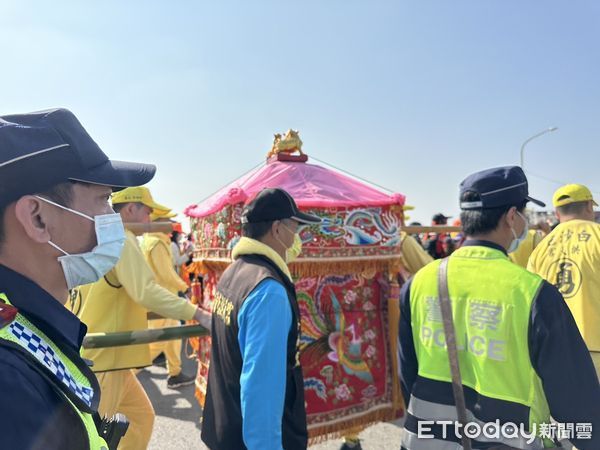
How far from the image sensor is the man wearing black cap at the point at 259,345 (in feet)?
5.43

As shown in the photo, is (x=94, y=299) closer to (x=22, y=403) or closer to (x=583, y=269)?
(x=22, y=403)

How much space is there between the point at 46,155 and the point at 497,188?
5.29 feet

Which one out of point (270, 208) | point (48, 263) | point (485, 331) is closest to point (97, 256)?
point (48, 263)

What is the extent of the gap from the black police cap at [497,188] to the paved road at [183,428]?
7.98ft

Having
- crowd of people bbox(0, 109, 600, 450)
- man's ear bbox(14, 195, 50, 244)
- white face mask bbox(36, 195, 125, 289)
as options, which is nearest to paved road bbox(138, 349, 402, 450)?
crowd of people bbox(0, 109, 600, 450)

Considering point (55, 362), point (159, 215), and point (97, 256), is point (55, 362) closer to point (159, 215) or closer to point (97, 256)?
point (97, 256)

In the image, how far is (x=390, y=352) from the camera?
3297 millimetres

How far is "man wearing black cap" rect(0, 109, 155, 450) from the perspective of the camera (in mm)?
707

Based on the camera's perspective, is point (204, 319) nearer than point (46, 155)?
No

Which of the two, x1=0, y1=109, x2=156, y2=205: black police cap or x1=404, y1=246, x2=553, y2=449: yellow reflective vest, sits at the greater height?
x1=0, y1=109, x2=156, y2=205: black police cap

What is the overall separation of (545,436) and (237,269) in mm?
1374

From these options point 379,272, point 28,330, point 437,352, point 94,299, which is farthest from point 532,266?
point 28,330

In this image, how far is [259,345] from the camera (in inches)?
66.2

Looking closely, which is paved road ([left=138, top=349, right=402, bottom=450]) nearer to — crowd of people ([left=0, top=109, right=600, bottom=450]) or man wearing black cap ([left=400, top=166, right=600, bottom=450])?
crowd of people ([left=0, top=109, right=600, bottom=450])
